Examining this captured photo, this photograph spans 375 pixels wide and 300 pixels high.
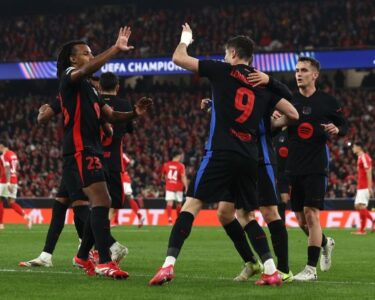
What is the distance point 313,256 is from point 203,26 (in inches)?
1255

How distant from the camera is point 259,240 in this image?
8.67 metres

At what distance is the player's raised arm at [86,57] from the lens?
8.37 meters

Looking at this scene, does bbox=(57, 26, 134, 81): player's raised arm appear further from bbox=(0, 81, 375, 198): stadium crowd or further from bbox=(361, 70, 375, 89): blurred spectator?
bbox=(361, 70, 375, 89): blurred spectator

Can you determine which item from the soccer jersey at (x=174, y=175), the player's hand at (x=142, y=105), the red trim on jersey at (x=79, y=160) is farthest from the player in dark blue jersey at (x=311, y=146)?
the soccer jersey at (x=174, y=175)

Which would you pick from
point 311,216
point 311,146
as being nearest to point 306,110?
point 311,146

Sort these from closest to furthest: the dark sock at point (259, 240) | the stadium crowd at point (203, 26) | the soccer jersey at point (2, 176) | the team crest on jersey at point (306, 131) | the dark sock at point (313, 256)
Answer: the dark sock at point (259, 240) → the dark sock at point (313, 256) → the team crest on jersey at point (306, 131) → the soccer jersey at point (2, 176) → the stadium crowd at point (203, 26)

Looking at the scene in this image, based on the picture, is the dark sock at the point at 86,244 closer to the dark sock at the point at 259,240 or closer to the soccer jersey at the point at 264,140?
the dark sock at the point at 259,240

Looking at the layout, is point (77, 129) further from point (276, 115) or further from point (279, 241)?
point (279, 241)

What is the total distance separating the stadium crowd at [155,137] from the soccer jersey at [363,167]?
305 inches

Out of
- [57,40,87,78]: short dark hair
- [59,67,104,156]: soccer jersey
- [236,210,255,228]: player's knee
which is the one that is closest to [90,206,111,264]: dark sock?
[59,67,104,156]: soccer jersey

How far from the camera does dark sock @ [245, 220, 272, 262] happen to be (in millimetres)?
8531

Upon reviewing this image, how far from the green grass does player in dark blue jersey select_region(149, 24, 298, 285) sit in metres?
0.44

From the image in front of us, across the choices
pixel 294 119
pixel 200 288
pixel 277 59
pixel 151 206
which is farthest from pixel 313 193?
pixel 277 59

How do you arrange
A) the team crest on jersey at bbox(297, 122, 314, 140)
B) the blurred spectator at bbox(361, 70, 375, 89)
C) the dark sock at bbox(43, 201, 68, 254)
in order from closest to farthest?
the team crest on jersey at bbox(297, 122, 314, 140)
the dark sock at bbox(43, 201, 68, 254)
the blurred spectator at bbox(361, 70, 375, 89)
